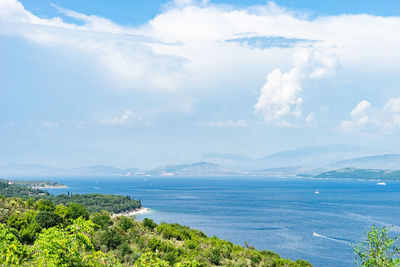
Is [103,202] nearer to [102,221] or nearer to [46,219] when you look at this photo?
[102,221]

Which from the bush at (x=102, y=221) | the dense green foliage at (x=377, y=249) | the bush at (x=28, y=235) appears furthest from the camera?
the bush at (x=102, y=221)

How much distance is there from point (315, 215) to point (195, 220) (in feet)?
156

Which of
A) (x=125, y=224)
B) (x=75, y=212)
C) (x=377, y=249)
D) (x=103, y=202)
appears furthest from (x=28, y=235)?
(x=103, y=202)

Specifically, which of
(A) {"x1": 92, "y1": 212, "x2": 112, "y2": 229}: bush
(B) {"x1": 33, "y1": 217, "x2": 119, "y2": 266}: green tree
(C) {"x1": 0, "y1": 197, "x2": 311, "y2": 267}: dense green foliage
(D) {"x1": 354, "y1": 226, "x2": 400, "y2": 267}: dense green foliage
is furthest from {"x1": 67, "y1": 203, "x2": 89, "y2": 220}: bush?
(D) {"x1": 354, "y1": 226, "x2": 400, "y2": 267}: dense green foliage

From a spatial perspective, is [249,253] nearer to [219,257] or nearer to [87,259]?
[219,257]

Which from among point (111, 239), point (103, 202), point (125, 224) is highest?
point (125, 224)

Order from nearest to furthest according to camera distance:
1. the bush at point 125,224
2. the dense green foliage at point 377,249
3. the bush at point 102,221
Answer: the dense green foliage at point 377,249
the bush at point 102,221
the bush at point 125,224

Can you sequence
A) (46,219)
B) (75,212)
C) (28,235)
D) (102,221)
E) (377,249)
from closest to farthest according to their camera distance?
(377,249), (28,235), (46,219), (102,221), (75,212)

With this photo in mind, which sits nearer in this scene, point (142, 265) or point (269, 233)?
point (142, 265)

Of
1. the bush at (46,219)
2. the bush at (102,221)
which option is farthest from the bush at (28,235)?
the bush at (102,221)

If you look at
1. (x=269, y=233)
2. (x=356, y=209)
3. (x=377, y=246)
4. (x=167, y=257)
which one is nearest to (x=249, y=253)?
(x=167, y=257)

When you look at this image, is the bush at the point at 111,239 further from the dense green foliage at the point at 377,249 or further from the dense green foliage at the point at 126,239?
the dense green foliage at the point at 377,249

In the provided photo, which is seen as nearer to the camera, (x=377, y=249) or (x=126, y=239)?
(x=377, y=249)

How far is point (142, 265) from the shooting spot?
1377 centimetres
